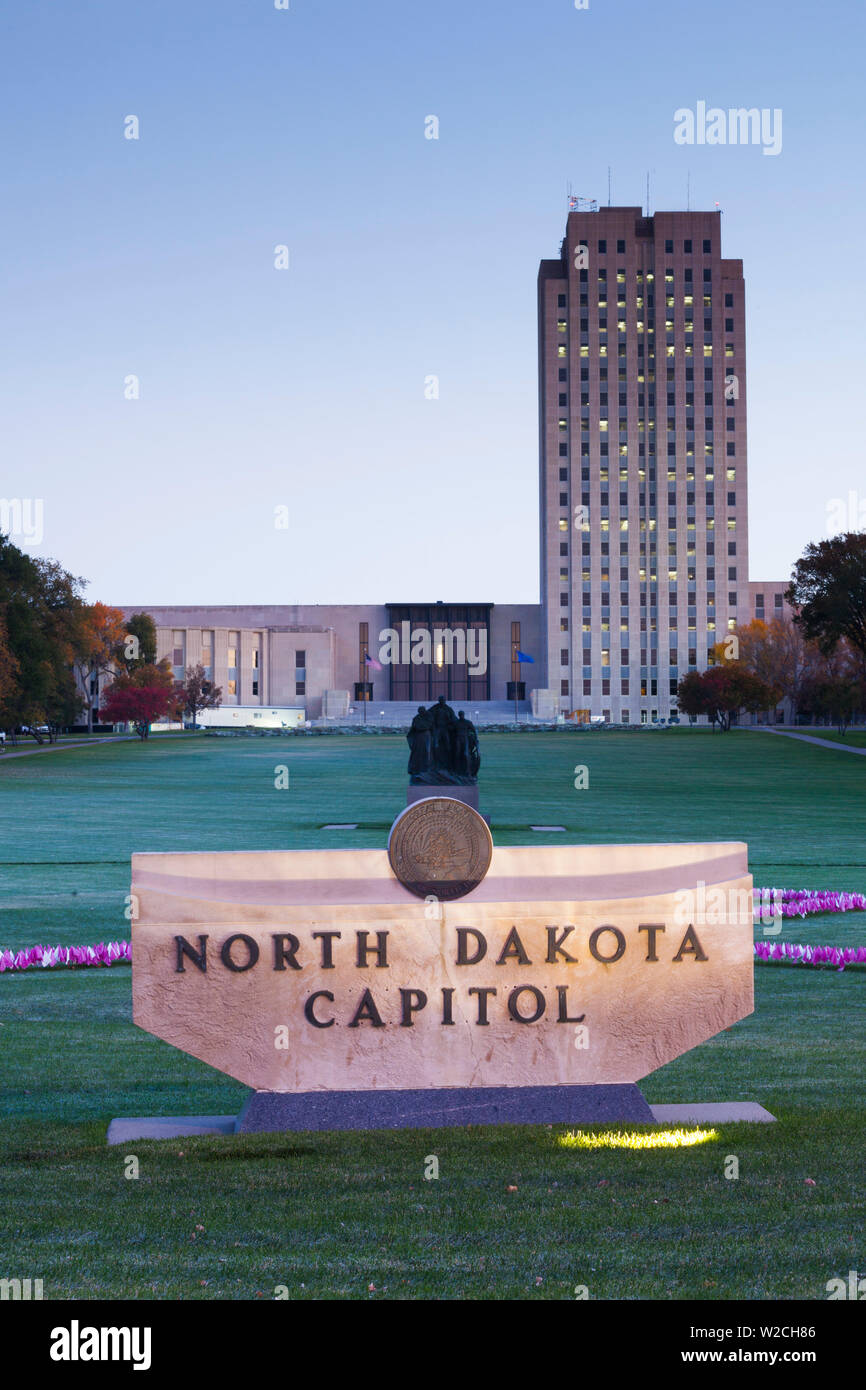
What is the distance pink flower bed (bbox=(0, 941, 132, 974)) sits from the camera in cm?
1501

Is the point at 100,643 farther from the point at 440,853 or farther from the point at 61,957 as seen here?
the point at 440,853

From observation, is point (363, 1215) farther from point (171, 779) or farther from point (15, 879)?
point (171, 779)

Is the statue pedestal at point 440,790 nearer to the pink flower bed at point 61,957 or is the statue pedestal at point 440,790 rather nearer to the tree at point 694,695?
the pink flower bed at point 61,957

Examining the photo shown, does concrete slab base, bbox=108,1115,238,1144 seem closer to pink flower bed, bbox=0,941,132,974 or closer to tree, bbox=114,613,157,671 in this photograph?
pink flower bed, bbox=0,941,132,974

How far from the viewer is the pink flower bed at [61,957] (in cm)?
1501

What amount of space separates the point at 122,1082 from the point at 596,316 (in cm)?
15112

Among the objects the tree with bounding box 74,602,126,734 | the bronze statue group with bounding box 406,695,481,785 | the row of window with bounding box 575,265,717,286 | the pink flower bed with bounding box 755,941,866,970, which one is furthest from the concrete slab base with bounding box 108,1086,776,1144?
the row of window with bounding box 575,265,717,286

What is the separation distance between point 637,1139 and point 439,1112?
128 centimetres

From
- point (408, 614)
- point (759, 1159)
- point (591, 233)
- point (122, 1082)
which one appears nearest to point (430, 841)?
point (759, 1159)

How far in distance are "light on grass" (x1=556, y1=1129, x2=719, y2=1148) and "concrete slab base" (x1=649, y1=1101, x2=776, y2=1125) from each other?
14.7 inches

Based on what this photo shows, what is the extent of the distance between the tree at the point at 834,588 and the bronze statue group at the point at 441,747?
46930 mm

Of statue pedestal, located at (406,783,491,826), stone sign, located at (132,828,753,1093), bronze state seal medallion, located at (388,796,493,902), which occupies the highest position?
bronze state seal medallion, located at (388,796,493,902)

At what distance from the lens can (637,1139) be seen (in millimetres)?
7000
